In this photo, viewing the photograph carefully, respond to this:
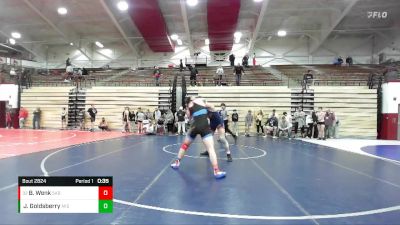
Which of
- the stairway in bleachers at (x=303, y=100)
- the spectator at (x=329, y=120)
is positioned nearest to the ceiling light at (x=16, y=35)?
the stairway in bleachers at (x=303, y=100)

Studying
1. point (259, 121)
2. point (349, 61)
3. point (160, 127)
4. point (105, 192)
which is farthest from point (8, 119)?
point (349, 61)

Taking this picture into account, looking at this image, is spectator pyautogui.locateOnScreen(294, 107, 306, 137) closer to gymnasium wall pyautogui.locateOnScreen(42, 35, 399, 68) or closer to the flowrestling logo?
the flowrestling logo

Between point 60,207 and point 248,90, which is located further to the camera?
point 248,90

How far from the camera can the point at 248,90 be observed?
2173 centimetres

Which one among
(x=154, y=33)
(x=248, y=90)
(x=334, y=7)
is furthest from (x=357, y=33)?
(x=154, y=33)

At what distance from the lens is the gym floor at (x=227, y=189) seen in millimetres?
3807

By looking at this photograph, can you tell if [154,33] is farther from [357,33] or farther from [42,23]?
[357,33]

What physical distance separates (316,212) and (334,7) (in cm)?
2309

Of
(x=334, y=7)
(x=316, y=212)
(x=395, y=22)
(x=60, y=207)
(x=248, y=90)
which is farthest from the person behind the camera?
(x=395, y=22)

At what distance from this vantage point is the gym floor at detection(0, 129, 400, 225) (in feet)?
12.5

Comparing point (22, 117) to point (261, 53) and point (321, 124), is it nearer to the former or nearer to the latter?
point (321, 124)

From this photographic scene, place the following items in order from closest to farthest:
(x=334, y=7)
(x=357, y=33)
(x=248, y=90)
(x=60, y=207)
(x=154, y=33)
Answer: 1. (x=60, y=207)
2. (x=248, y=90)
3. (x=334, y=7)
4. (x=154, y=33)
5. (x=357, y=33)

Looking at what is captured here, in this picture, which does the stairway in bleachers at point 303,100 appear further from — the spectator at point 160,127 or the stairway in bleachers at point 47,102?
the stairway in bleachers at point 47,102

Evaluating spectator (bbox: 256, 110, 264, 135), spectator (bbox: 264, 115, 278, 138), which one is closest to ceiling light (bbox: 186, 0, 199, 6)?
spectator (bbox: 256, 110, 264, 135)
